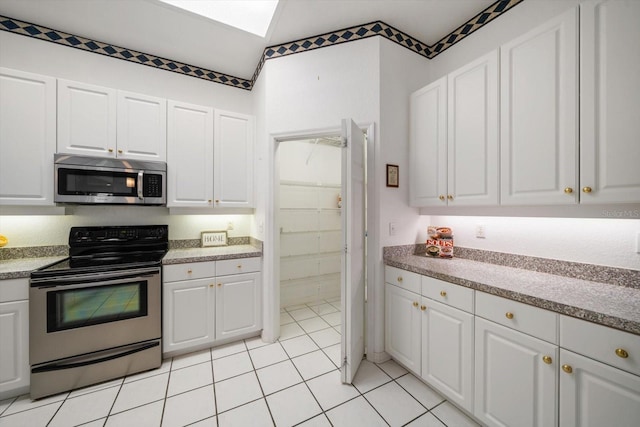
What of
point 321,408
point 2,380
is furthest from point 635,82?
point 2,380

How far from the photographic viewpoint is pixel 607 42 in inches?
46.8

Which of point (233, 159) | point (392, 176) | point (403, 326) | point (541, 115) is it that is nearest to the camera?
point (541, 115)

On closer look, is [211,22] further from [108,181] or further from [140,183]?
[108,181]

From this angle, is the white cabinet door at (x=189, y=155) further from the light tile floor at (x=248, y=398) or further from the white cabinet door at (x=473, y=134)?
the white cabinet door at (x=473, y=134)

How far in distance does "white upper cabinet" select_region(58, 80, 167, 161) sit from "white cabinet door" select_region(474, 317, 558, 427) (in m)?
2.98

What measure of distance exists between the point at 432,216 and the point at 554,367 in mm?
1475

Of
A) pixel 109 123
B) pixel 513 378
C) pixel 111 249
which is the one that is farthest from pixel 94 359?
pixel 513 378

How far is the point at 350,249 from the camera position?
1830mm

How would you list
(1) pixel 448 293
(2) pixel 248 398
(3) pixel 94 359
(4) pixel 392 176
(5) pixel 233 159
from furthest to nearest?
1. (5) pixel 233 159
2. (4) pixel 392 176
3. (3) pixel 94 359
4. (2) pixel 248 398
5. (1) pixel 448 293

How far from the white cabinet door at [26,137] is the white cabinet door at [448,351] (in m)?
3.13

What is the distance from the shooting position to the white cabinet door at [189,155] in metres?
2.36

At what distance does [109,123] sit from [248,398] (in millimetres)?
2556

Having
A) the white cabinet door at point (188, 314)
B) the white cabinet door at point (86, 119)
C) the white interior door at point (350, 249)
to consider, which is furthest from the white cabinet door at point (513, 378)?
the white cabinet door at point (86, 119)

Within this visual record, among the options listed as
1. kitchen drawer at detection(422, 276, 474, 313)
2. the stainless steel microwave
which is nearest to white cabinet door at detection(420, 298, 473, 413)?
kitchen drawer at detection(422, 276, 474, 313)
